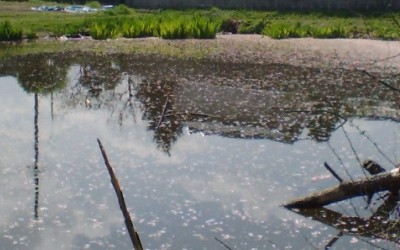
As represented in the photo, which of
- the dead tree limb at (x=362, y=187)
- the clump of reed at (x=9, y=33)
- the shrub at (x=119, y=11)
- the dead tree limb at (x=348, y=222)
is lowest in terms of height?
the clump of reed at (x=9, y=33)

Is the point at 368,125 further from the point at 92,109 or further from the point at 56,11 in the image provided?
the point at 56,11

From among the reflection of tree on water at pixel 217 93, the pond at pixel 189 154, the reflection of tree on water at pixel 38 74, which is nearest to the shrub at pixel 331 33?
the reflection of tree on water at pixel 217 93

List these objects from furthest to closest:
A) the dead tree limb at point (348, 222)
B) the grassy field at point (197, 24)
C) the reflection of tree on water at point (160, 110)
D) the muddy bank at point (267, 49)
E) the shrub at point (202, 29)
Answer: the shrub at point (202, 29), the grassy field at point (197, 24), the muddy bank at point (267, 49), the reflection of tree on water at point (160, 110), the dead tree limb at point (348, 222)

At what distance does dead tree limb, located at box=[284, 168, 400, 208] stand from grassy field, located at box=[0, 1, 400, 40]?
13.6m

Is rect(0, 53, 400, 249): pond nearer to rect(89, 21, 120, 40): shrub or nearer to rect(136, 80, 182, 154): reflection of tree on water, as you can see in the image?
rect(136, 80, 182, 154): reflection of tree on water

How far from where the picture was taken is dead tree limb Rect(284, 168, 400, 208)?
26.6ft

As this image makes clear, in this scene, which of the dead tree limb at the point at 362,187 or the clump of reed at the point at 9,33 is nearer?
the dead tree limb at the point at 362,187

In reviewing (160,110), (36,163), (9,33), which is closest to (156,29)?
(9,33)

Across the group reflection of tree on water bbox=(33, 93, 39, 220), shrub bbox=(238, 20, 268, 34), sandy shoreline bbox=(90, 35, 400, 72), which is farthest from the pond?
shrub bbox=(238, 20, 268, 34)

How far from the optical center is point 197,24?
22.8 metres

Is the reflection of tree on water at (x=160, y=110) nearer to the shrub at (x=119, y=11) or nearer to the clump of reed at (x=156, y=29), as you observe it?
the clump of reed at (x=156, y=29)

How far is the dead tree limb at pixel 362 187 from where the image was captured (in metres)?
8.12

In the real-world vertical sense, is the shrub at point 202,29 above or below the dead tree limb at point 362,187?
below

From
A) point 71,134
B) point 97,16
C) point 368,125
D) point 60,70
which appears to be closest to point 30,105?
point 71,134
